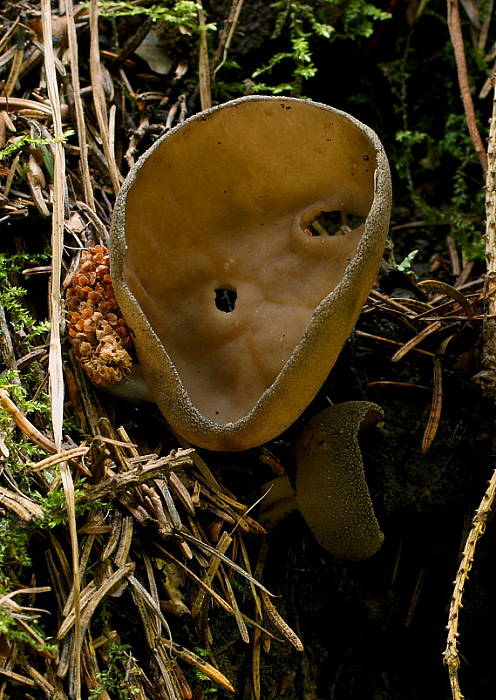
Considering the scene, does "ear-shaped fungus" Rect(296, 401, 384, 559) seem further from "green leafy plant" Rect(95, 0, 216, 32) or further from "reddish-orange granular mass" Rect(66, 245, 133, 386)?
"green leafy plant" Rect(95, 0, 216, 32)

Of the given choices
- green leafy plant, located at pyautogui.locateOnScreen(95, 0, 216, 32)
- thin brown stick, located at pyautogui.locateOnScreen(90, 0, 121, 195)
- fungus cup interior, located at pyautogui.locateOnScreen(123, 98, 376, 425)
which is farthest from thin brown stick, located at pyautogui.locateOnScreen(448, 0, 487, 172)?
thin brown stick, located at pyautogui.locateOnScreen(90, 0, 121, 195)

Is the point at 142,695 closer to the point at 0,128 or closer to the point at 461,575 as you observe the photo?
the point at 461,575

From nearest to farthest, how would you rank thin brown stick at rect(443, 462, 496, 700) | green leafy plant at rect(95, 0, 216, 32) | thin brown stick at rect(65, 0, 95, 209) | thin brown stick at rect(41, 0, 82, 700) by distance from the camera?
thin brown stick at rect(41, 0, 82, 700) < thin brown stick at rect(443, 462, 496, 700) < thin brown stick at rect(65, 0, 95, 209) < green leafy plant at rect(95, 0, 216, 32)

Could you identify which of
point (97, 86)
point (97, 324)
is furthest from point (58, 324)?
point (97, 86)

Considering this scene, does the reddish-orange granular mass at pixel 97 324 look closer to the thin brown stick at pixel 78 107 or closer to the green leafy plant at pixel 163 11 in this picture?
the thin brown stick at pixel 78 107

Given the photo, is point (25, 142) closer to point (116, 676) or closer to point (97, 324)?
point (97, 324)
